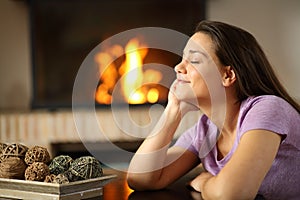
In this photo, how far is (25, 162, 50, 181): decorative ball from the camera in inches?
44.6

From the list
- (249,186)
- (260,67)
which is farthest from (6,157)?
(260,67)

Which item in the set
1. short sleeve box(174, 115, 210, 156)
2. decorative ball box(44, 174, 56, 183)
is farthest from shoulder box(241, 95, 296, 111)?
decorative ball box(44, 174, 56, 183)

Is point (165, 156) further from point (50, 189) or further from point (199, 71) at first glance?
point (50, 189)

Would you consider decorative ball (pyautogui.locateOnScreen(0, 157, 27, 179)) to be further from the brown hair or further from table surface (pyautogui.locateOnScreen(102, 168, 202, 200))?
the brown hair

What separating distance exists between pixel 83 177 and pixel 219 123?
0.41 meters

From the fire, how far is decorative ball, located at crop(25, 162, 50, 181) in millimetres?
2588

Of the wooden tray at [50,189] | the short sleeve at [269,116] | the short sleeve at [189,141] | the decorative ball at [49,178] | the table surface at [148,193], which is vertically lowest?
the table surface at [148,193]

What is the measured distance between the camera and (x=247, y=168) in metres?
1.20

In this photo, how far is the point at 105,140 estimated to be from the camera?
3766 mm

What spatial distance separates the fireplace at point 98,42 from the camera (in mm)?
3771

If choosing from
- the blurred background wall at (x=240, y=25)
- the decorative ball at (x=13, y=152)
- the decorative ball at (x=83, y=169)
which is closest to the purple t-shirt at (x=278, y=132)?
the decorative ball at (x=83, y=169)

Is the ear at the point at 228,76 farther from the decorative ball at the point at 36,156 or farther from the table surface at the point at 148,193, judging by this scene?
the decorative ball at the point at 36,156

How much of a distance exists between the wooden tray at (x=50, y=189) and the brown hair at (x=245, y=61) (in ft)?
1.28

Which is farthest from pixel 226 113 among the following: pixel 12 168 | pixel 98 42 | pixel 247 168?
pixel 98 42
